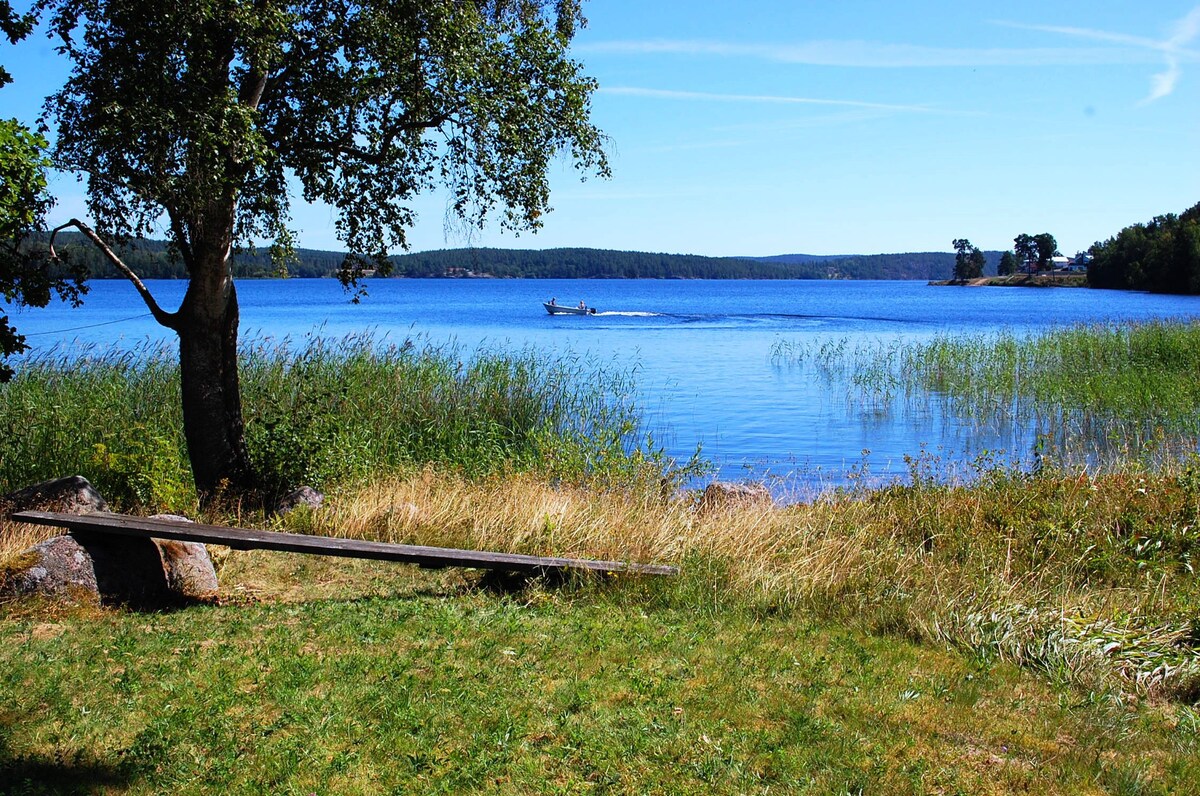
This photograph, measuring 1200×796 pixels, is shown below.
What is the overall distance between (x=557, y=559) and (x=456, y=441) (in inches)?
271

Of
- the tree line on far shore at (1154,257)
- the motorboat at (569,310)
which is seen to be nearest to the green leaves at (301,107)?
the motorboat at (569,310)

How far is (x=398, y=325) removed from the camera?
166ft

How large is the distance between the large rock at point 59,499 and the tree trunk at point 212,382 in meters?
1.46

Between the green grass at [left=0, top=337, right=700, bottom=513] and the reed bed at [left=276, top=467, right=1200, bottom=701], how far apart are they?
1.43 metres

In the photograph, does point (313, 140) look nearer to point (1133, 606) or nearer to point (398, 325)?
point (1133, 606)

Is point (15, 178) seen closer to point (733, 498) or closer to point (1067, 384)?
point (733, 498)

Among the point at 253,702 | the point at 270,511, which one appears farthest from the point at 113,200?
the point at 253,702

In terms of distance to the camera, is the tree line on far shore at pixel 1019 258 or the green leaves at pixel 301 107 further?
the tree line on far shore at pixel 1019 258

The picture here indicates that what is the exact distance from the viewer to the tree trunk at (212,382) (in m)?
10.3

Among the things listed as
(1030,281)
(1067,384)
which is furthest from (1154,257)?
(1067,384)

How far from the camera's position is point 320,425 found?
1138 cm

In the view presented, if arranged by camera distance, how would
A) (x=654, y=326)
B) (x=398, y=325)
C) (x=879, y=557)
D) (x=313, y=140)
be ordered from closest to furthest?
(x=879, y=557)
(x=313, y=140)
(x=398, y=325)
(x=654, y=326)

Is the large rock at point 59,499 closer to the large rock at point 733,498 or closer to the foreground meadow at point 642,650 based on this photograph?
the foreground meadow at point 642,650

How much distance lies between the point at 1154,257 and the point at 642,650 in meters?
103
